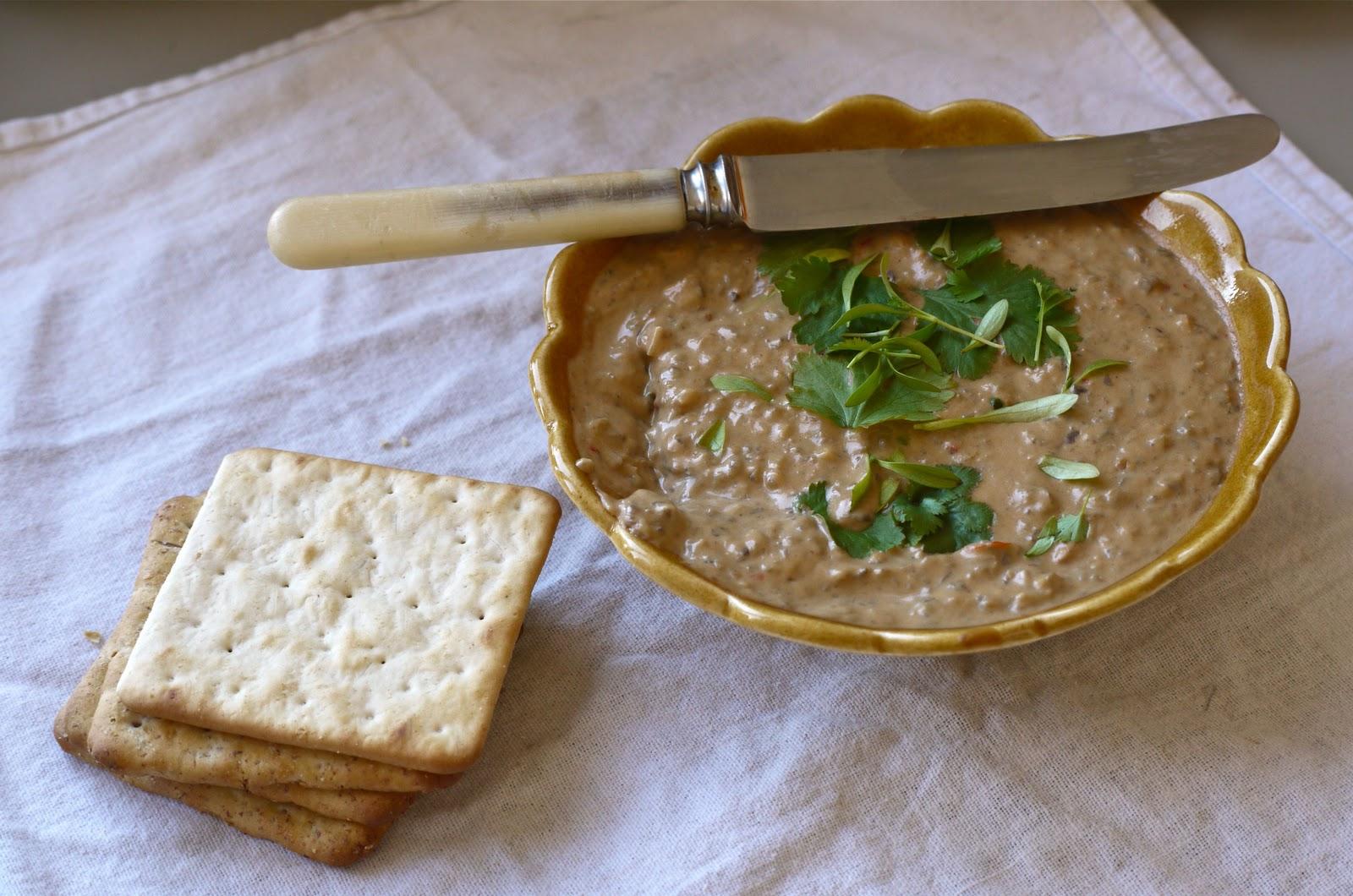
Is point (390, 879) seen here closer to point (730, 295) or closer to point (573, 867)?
point (573, 867)

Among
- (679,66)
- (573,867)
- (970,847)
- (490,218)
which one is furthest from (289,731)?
(679,66)

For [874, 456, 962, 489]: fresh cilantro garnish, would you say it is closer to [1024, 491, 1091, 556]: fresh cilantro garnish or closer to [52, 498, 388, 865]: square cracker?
[1024, 491, 1091, 556]: fresh cilantro garnish

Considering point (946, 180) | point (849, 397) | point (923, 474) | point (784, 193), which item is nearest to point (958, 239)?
point (946, 180)

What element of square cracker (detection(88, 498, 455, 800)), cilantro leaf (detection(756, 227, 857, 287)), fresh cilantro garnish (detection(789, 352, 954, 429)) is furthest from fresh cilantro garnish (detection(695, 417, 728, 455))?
square cracker (detection(88, 498, 455, 800))

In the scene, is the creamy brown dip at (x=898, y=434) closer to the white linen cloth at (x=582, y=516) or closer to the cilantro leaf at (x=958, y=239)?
the cilantro leaf at (x=958, y=239)

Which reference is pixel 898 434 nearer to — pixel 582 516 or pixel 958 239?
pixel 958 239

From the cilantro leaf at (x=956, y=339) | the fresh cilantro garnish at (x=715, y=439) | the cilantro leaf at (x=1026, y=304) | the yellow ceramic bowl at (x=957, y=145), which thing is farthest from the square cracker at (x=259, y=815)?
the cilantro leaf at (x=1026, y=304)
